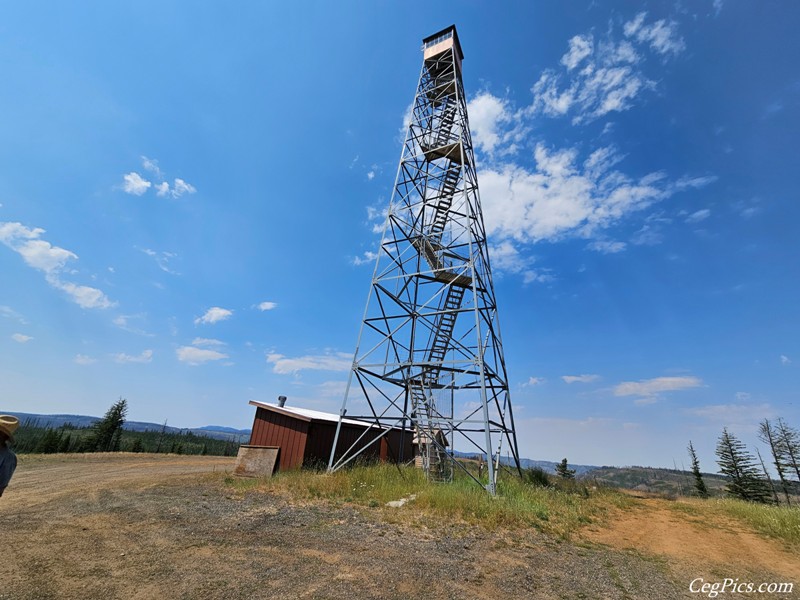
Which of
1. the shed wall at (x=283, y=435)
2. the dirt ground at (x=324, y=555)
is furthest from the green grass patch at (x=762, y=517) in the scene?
the shed wall at (x=283, y=435)

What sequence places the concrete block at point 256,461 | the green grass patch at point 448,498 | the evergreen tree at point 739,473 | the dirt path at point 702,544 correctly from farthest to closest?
the evergreen tree at point 739,473
the concrete block at point 256,461
the green grass patch at point 448,498
the dirt path at point 702,544

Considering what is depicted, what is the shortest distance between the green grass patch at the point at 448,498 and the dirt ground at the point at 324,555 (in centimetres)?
54

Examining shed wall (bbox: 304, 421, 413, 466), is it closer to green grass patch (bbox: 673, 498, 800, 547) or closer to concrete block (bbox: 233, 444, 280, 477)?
concrete block (bbox: 233, 444, 280, 477)

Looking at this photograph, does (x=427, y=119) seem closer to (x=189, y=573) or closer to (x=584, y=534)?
(x=584, y=534)

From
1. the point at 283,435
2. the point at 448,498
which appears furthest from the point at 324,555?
the point at 283,435

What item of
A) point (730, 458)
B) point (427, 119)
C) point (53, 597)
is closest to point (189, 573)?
point (53, 597)

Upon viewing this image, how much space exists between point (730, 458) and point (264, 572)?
2289 inches

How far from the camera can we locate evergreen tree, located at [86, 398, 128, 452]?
48750 millimetres

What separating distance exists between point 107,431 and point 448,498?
2332 inches

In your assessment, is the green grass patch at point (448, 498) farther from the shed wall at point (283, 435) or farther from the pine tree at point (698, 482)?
the pine tree at point (698, 482)

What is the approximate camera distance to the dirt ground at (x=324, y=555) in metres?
Answer: 4.71

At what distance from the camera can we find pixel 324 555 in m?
5.89

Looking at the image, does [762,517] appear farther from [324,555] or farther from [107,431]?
[107,431]

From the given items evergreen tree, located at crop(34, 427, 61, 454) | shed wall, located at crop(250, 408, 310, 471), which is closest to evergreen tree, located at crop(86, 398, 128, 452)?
evergreen tree, located at crop(34, 427, 61, 454)
